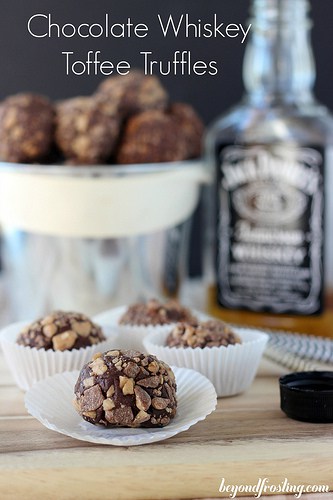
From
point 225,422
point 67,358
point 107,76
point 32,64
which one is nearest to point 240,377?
point 225,422

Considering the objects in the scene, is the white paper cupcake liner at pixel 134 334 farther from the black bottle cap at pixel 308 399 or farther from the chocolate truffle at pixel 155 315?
the black bottle cap at pixel 308 399

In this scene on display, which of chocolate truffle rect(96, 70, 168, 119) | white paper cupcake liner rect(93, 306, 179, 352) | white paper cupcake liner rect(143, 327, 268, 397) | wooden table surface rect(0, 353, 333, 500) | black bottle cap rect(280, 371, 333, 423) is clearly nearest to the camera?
wooden table surface rect(0, 353, 333, 500)

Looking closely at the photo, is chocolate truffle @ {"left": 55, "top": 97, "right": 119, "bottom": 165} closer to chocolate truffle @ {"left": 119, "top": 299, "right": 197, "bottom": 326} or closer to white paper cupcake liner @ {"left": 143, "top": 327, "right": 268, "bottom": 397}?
chocolate truffle @ {"left": 119, "top": 299, "right": 197, "bottom": 326}

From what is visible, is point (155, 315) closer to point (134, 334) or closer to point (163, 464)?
point (134, 334)

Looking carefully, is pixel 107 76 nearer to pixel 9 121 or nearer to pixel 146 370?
pixel 9 121

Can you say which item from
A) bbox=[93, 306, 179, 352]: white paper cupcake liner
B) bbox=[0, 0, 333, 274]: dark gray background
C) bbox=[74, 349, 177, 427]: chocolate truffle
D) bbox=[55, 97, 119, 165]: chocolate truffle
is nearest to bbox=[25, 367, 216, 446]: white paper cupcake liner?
bbox=[74, 349, 177, 427]: chocolate truffle

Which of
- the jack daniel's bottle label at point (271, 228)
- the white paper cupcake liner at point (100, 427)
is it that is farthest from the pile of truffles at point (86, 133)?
the white paper cupcake liner at point (100, 427)

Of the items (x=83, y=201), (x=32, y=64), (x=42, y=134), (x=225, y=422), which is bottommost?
(x=225, y=422)

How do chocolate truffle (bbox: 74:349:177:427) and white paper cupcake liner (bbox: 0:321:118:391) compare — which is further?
white paper cupcake liner (bbox: 0:321:118:391)
